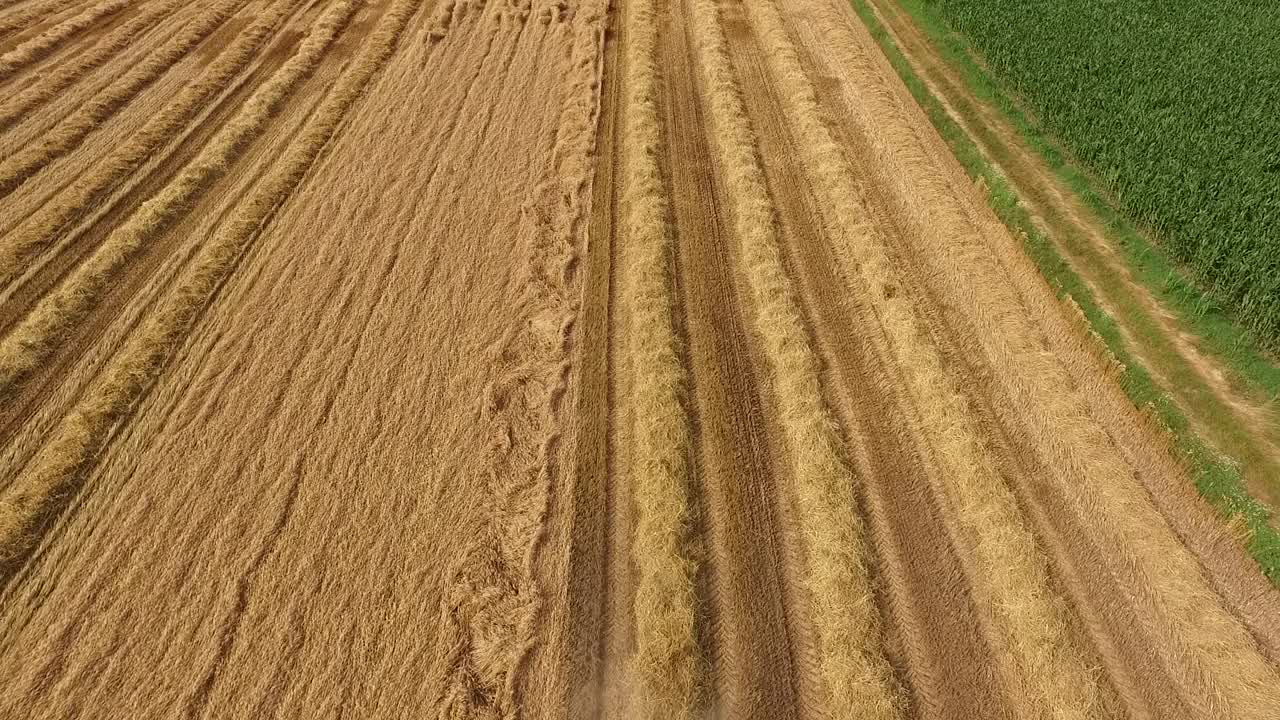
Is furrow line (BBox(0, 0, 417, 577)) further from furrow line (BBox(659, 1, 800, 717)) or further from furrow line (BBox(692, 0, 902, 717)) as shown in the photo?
furrow line (BBox(692, 0, 902, 717))

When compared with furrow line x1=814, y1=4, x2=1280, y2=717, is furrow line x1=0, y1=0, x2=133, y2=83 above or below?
above

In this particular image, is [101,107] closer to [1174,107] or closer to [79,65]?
[79,65]

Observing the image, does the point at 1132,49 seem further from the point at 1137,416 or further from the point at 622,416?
the point at 622,416

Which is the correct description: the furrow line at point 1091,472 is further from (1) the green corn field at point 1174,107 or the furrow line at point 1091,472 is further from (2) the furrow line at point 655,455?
(2) the furrow line at point 655,455

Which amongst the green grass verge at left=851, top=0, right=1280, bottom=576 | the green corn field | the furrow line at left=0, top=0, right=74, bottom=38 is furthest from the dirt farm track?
the furrow line at left=0, top=0, right=74, bottom=38

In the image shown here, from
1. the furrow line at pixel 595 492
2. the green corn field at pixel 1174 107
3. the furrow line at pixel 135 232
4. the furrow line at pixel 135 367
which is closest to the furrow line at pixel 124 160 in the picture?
the furrow line at pixel 135 232
